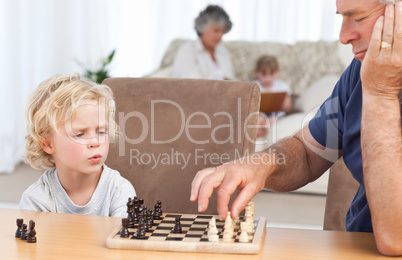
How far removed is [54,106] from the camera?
5.53ft

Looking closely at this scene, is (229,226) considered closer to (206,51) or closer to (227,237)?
(227,237)

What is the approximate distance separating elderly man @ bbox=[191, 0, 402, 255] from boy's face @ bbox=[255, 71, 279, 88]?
10.1 feet

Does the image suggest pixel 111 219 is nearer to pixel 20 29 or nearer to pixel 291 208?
pixel 291 208

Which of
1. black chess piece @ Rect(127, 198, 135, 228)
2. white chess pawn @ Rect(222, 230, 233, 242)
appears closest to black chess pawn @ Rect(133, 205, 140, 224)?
black chess piece @ Rect(127, 198, 135, 228)

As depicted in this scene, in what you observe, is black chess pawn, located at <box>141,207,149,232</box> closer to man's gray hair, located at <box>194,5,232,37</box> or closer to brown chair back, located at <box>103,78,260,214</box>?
brown chair back, located at <box>103,78,260,214</box>

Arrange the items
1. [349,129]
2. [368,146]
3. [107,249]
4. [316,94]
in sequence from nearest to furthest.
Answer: [107,249] < [368,146] < [349,129] < [316,94]

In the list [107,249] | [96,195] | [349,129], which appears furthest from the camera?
[96,195]

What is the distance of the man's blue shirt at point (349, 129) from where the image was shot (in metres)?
1.45

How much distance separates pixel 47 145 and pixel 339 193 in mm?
921

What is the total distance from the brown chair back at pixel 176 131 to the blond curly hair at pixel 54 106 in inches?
2.3

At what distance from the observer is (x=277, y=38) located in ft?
17.5

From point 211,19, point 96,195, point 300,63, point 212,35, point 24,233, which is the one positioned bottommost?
point 96,195

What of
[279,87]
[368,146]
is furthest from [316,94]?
[368,146]

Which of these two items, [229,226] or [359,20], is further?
[359,20]
